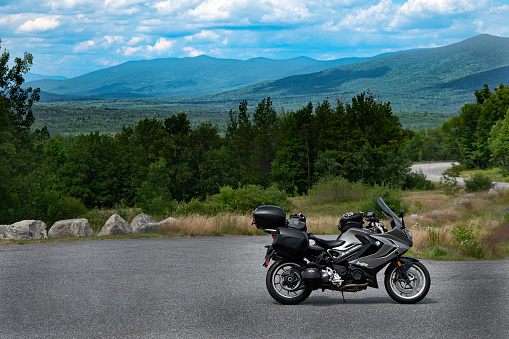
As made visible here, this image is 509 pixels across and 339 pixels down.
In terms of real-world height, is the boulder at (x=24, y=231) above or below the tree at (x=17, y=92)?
below

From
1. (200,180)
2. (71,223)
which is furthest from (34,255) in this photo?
(200,180)

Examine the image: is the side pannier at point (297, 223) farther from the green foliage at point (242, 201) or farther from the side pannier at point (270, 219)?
the green foliage at point (242, 201)

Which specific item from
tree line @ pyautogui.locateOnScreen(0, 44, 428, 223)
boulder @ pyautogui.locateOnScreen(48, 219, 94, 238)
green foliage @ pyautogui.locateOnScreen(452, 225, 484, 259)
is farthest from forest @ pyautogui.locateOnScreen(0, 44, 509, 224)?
green foliage @ pyautogui.locateOnScreen(452, 225, 484, 259)

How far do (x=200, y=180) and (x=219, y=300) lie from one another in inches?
2371

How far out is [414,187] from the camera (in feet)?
232

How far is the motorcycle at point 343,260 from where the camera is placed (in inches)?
303

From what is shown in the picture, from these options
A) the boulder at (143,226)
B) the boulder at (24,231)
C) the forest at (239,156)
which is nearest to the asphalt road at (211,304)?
the boulder at (24,231)

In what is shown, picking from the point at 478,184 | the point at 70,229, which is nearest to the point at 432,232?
the point at 70,229

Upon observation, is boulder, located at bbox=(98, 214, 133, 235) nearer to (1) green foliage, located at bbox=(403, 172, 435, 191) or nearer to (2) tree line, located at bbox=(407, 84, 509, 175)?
(1) green foliage, located at bbox=(403, 172, 435, 191)

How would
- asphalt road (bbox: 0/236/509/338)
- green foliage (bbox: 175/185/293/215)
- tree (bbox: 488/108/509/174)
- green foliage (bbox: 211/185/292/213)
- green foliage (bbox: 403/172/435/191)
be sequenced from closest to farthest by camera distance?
asphalt road (bbox: 0/236/509/338), green foliage (bbox: 175/185/293/215), green foliage (bbox: 211/185/292/213), green foliage (bbox: 403/172/435/191), tree (bbox: 488/108/509/174)

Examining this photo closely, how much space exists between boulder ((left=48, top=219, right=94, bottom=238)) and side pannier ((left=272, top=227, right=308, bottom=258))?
1185cm

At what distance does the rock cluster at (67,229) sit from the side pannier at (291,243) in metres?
11.8

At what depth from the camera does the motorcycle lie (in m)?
7.69

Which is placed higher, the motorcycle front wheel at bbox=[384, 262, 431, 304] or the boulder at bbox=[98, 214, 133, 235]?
the motorcycle front wheel at bbox=[384, 262, 431, 304]
